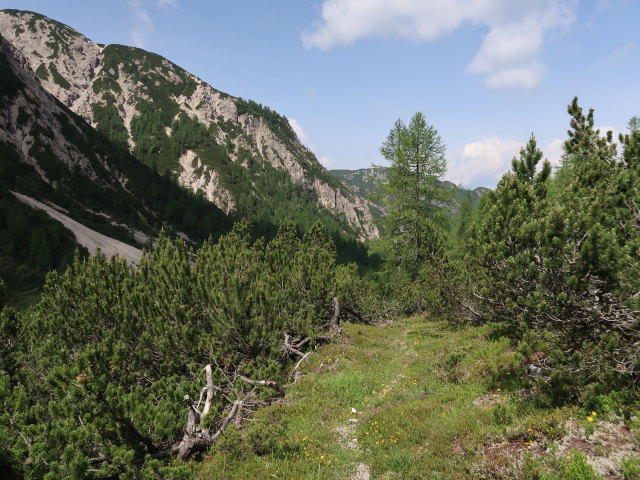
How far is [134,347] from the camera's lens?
35.6 feet

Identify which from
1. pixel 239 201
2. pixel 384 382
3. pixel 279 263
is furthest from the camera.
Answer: pixel 239 201

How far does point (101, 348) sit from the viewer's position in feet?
19.5

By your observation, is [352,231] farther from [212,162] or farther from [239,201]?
[212,162]

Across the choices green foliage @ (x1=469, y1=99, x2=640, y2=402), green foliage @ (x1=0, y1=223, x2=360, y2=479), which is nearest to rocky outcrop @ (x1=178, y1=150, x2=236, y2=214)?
green foliage @ (x1=0, y1=223, x2=360, y2=479)

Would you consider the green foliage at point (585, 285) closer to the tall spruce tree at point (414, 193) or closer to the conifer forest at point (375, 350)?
the conifer forest at point (375, 350)

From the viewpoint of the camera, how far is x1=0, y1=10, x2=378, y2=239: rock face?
483ft

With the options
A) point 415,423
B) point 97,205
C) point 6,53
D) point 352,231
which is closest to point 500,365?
point 415,423

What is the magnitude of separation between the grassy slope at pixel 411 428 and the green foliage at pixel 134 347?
819 mm

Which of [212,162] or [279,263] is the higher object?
[212,162]

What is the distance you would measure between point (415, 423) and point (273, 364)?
3.98m

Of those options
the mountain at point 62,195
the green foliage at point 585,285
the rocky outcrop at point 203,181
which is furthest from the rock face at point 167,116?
the green foliage at point 585,285

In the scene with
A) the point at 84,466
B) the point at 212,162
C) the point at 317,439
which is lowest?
the point at 317,439

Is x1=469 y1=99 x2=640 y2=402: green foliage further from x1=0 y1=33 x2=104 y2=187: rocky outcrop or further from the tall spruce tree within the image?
x1=0 y1=33 x2=104 y2=187: rocky outcrop

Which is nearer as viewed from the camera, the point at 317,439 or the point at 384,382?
the point at 317,439
